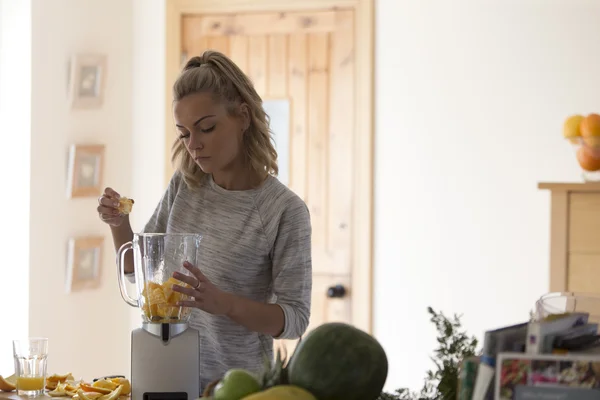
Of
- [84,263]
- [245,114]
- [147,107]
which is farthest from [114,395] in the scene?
[147,107]

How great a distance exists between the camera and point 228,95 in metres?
1.90

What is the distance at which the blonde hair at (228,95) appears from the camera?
187cm

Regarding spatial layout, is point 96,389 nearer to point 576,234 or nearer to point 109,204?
point 109,204

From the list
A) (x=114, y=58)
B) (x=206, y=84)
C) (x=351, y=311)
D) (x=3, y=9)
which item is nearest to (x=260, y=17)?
(x=114, y=58)

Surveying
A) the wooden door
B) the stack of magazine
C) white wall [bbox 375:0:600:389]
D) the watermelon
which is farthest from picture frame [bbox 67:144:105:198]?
the stack of magazine

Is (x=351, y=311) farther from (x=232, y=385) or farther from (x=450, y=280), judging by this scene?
(x=232, y=385)

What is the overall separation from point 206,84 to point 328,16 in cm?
210

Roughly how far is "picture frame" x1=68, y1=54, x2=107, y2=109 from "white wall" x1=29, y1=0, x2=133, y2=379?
0.12 ft

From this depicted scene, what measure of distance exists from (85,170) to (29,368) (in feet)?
7.32

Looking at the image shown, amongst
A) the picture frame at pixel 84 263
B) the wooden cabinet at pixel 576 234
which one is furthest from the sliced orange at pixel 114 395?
the picture frame at pixel 84 263

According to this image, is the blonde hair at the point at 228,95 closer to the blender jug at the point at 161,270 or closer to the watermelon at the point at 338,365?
the blender jug at the point at 161,270

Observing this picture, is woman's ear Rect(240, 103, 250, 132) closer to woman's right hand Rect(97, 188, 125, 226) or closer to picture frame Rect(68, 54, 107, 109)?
woman's right hand Rect(97, 188, 125, 226)

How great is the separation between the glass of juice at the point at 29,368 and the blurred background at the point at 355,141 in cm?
192

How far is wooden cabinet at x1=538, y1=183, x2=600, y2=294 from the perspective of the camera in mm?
2588
